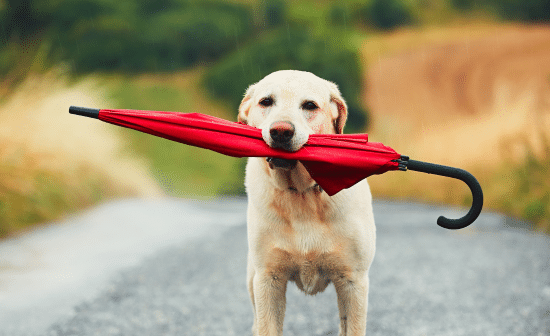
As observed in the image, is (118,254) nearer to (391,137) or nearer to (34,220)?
(34,220)

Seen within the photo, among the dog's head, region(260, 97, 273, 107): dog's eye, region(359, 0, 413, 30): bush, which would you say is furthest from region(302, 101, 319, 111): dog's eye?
region(359, 0, 413, 30): bush

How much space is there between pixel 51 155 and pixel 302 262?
707cm

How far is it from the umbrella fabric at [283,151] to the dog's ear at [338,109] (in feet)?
1.55

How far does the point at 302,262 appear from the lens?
2.42 meters

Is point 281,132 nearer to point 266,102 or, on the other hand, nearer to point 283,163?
point 283,163

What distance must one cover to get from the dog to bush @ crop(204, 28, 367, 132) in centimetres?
964

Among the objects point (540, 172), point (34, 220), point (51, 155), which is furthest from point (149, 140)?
point (540, 172)

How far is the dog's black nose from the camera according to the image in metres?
2.05

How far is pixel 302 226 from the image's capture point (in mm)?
2416

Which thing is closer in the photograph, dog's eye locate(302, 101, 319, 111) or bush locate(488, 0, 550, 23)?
dog's eye locate(302, 101, 319, 111)

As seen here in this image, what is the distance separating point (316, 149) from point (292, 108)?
0.96ft

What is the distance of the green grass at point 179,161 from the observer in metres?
11.8

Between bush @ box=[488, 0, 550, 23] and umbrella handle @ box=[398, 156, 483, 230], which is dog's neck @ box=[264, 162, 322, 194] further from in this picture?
bush @ box=[488, 0, 550, 23]

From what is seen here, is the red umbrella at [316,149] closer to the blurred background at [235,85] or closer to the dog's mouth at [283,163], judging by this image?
the dog's mouth at [283,163]
